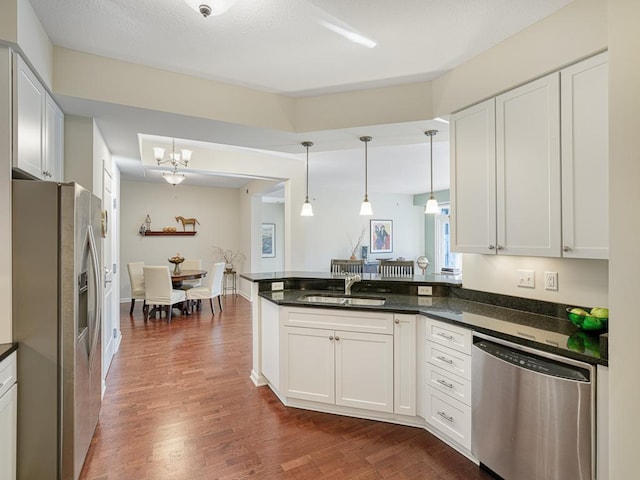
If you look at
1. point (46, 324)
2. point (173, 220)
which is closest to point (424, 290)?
point (46, 324)

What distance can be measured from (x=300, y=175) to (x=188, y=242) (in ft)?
12.3

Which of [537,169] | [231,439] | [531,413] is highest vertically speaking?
[537,169]

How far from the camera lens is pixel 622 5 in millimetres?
1401

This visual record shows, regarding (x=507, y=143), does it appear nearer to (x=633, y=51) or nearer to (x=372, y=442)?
(x=633, y=51)

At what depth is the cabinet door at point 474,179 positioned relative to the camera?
2.29 m

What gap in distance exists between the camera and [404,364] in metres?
2.46

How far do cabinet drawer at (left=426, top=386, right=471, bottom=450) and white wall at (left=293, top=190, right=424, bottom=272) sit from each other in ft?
18.4

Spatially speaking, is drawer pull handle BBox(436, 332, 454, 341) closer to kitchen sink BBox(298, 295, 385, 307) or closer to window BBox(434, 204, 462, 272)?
kitchen sink BBox(298, 295, 385, 307)

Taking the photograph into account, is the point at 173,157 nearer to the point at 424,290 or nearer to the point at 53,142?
the point at 53,142

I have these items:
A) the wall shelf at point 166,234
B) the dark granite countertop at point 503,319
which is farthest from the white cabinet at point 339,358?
the wall shelf at point 166,234

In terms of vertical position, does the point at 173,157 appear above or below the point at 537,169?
above

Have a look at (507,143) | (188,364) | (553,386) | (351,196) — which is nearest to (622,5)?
(507,143)

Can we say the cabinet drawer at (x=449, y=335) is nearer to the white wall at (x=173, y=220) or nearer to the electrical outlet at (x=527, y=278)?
the electrical outlet at (x=527, y=278)

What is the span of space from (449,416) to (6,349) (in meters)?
2.52
